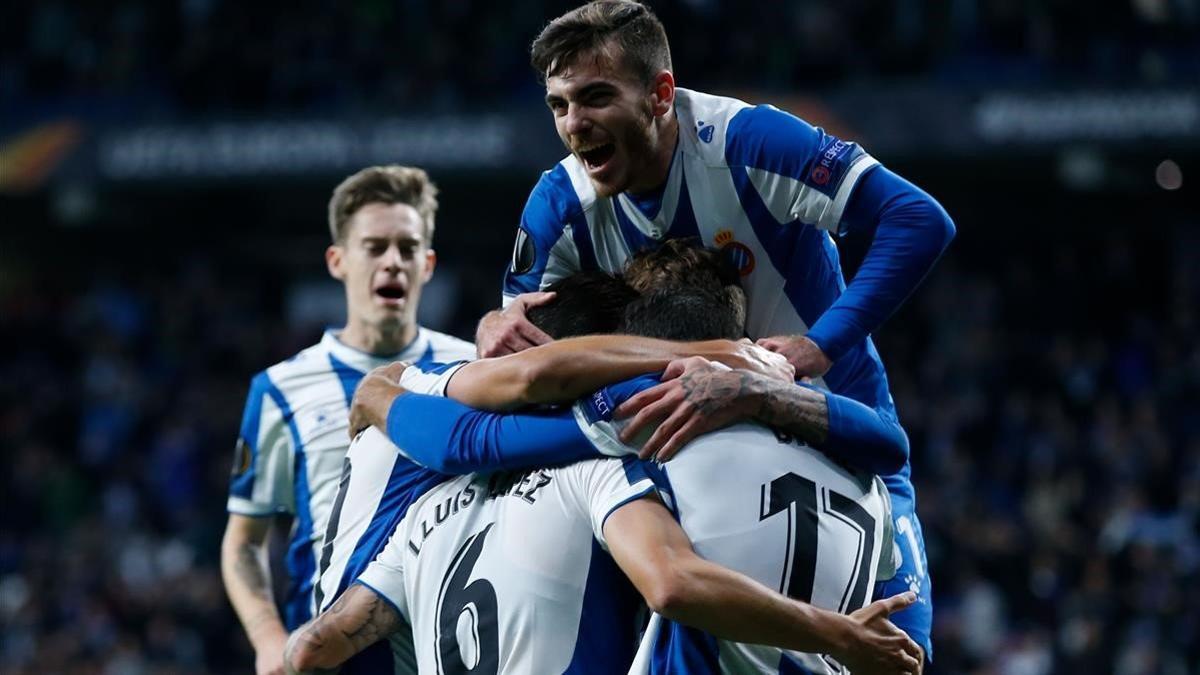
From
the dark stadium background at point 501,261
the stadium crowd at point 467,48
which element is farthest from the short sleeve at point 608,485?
the stadium crowd at point 467,48

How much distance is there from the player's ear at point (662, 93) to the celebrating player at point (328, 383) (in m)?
1.57

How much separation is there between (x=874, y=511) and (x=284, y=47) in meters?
14.0

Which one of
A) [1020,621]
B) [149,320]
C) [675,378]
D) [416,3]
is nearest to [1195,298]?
[1020,621]

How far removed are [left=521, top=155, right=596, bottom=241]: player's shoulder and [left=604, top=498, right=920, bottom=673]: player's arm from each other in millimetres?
1131

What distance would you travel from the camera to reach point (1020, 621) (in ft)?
33.6

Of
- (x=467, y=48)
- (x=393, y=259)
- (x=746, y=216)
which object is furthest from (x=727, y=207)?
(x=467, y=48)

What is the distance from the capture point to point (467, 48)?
52.3 ft

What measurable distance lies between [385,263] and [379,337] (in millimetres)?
244

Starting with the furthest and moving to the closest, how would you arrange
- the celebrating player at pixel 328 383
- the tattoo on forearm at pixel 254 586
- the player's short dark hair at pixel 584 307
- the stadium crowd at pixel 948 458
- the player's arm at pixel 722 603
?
the stadium crowd at pixel 948 458 → the celebrating player at pixel 328 383 → the tattoo on forearm at pixel 254 586 → the player's short dark hair at pixel 584 307 → the player's arm at pixel 722 603

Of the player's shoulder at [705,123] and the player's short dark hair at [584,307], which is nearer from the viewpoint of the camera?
the player's short dark hair at [584,307]

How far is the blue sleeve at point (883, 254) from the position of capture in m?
3.82

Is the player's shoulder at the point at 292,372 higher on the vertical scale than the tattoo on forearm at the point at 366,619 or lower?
higher

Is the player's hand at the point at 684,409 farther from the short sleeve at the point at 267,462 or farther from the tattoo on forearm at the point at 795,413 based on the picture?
the short sleeve at the point at 267,462

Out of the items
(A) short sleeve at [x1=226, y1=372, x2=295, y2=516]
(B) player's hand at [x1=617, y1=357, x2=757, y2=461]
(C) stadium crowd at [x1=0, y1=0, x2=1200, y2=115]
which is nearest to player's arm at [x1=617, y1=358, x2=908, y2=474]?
(B) player's hand at [x1=617, y1=357, x2=757, y2=461]
